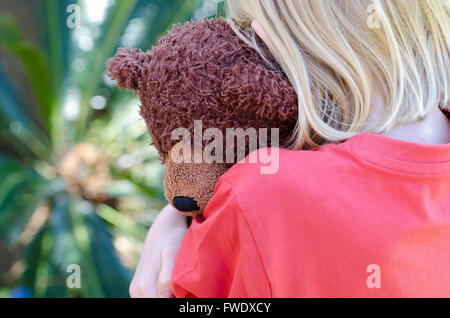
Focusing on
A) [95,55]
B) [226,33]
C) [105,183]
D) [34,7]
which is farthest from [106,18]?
[226,33]

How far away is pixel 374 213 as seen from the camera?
0.76 metres

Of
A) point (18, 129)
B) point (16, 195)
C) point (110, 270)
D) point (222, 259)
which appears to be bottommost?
point (110, 270)

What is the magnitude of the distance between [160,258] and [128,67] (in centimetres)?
39

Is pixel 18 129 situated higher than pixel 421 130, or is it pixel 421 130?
pixel 421 130

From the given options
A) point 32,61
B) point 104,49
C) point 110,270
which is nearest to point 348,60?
point 110,270

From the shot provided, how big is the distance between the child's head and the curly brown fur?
4 cm

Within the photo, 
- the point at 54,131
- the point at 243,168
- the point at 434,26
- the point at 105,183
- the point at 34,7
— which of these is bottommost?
the point at 105,183

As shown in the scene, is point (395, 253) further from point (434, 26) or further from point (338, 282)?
point (434, 26)

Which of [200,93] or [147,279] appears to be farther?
[147,279]

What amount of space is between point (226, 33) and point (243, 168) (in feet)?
0.86

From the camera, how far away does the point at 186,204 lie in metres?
0.93

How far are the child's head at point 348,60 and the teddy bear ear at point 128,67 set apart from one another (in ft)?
0.71

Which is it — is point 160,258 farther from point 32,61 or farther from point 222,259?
point 32,61

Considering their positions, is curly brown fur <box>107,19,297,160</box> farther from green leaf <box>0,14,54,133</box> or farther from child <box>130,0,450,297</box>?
green leaf <box>0,14,54,133</box>
